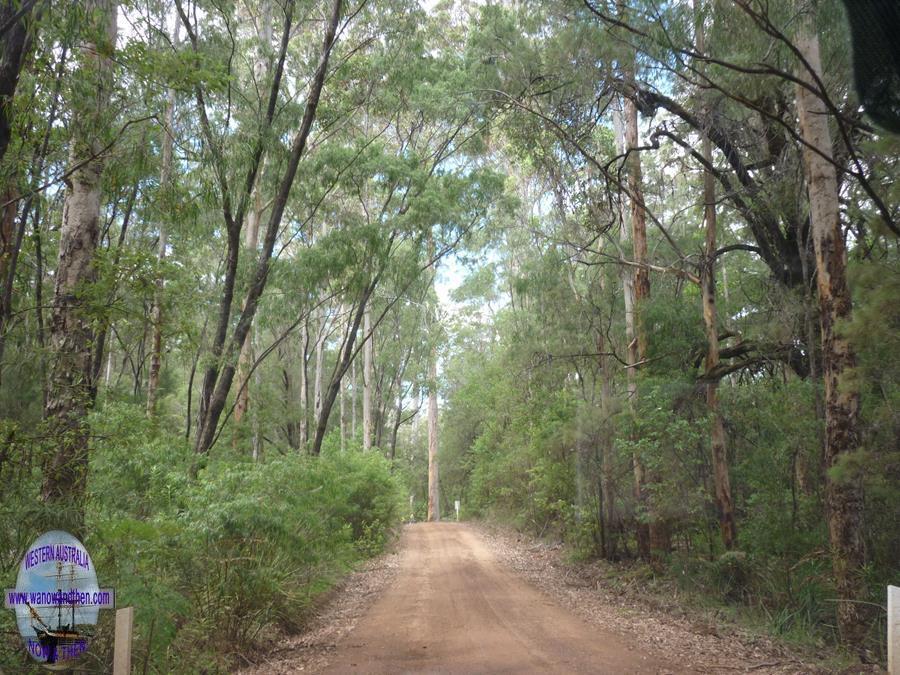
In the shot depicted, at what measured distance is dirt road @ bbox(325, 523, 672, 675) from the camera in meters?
6.81

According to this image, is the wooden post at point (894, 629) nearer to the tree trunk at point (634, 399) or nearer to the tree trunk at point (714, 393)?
the tree trunk at point (714, 393)

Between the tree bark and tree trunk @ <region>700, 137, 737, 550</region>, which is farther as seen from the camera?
the tree bark

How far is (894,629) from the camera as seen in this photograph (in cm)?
480

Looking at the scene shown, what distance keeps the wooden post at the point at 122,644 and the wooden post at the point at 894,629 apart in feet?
16.5

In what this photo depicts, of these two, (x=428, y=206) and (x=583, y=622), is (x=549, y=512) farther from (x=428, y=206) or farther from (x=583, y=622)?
(x=583, y=622)

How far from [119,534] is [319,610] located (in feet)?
17.5

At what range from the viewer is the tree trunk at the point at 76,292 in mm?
5293

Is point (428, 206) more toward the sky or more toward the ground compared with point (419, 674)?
more toward the sky

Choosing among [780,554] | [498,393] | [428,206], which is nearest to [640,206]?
[428,206]

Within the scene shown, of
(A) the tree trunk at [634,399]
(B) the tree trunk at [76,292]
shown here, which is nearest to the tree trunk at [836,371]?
(A) the tree trunk at [634,399]

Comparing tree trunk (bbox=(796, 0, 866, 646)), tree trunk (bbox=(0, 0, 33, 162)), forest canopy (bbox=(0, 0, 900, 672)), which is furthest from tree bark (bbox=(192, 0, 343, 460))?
tree trunk (bbox=(796, 0, 866, 646))

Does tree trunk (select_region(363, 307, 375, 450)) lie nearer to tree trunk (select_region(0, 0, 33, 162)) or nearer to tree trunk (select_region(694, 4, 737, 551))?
tree trunk (select_region(694, 4, 737, 551))

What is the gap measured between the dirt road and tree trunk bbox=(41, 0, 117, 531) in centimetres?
328

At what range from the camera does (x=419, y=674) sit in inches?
256
